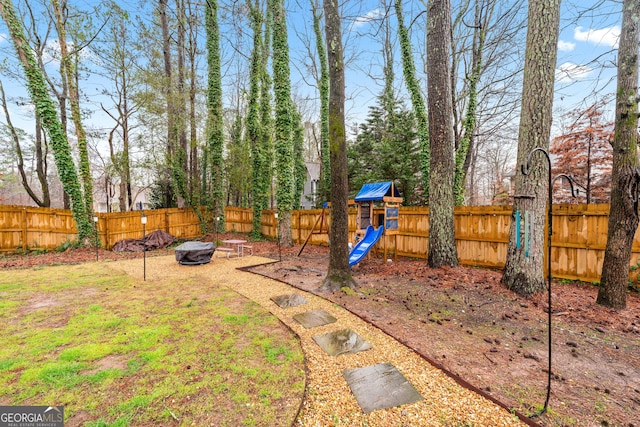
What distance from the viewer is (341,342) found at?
3.08m

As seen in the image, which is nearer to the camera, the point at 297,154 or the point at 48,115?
the point at 48,115

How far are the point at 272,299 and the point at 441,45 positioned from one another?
675 centimetres

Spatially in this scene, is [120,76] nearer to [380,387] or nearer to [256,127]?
[256,127]

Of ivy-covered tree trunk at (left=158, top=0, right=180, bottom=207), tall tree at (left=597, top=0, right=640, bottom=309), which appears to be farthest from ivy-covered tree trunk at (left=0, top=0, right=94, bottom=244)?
tall tree at (left=597, top=0, right=640, bottom=309)

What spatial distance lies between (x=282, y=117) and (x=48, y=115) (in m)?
7.78

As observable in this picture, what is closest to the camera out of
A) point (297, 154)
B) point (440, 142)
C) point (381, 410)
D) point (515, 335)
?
point (381, 410)

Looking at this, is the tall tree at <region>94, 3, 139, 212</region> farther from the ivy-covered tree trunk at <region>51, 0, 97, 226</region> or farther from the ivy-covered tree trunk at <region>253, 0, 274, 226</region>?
the ivy-covered tree trunk at <region>253, 0, 274, 226</region>

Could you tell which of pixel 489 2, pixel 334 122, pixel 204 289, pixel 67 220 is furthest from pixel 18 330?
pixel 489 2

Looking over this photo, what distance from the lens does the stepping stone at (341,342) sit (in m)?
2.91

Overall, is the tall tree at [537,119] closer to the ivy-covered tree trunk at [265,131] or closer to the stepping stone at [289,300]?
the stepping stone at [289,300]

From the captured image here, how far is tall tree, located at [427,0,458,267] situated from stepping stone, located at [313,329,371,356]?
151 inches

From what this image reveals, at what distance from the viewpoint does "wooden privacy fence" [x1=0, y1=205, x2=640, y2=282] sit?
498 cm

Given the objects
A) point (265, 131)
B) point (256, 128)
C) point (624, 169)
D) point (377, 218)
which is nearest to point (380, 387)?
point (624, 169)

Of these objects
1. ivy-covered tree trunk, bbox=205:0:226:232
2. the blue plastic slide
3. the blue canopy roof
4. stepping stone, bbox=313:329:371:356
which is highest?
ivy-covered tree trunk, bbox=205:0:226:232
